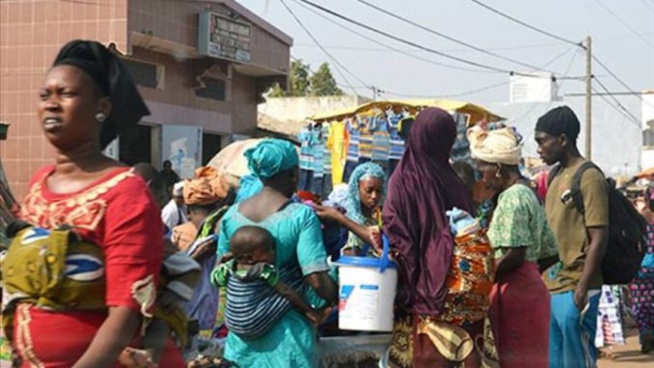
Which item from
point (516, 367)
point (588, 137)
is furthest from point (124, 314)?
point (588, 137)

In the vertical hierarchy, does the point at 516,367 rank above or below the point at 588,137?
below

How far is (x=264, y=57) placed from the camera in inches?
862

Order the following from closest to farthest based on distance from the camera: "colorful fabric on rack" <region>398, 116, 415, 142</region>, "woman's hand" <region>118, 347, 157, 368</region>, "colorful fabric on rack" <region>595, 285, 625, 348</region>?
"woman's hand" <region>118, 347, 157, 368</region>
"colorful fabric on rack" <region>595, 285, 625, 348</region>
"colorful fabric on rack" <region>398, 116, 415, 142</region>

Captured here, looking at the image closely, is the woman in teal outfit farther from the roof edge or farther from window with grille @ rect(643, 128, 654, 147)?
window with grille @ rect(643, 128, 654, 147)

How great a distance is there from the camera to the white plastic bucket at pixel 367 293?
191 inches

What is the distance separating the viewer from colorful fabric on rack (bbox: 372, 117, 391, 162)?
11969 mm

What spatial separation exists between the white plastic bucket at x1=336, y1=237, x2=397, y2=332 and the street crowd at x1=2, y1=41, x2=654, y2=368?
8 centimetres

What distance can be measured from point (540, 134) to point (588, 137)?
30023mm

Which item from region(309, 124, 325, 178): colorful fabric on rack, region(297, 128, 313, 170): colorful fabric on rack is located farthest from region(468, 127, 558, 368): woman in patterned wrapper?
region(297, 128, 313, 170): colorful fabric on rack

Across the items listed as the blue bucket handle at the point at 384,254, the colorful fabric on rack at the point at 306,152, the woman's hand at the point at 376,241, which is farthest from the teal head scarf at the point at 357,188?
the colorful fabric on rack at the point at 306,152

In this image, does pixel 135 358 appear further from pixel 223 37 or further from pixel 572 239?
pixel 223 37

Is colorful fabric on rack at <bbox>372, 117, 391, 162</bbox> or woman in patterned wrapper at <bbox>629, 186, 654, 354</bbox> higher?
colorful fabric on rack at <bbox>372, 117, 391, 162</bbox>

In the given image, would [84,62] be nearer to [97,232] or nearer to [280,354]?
[97,232]

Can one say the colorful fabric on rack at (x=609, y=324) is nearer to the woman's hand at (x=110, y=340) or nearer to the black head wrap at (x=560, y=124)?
the black head wrap at (x=560, y=124)
